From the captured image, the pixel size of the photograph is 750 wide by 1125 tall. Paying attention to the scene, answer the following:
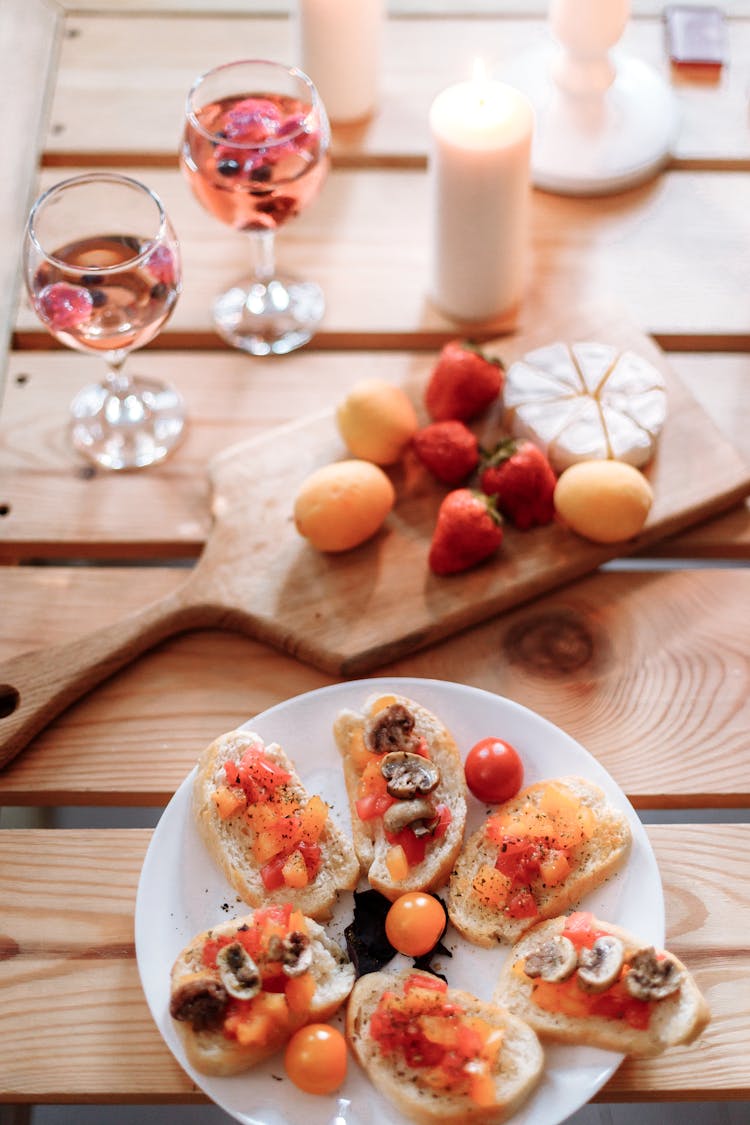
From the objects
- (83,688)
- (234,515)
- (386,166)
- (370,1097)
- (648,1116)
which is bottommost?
(648,1116)

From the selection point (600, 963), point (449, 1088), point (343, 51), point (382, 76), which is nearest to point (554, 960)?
point (600, 963)

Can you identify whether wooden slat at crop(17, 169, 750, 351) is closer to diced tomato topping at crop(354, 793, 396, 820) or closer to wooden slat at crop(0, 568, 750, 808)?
wooden slat at crop(0, 568, 750, 808)

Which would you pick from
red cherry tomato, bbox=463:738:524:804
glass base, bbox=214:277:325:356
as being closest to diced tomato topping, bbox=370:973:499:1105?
red cherry tomato, bbox=463:738:524:804

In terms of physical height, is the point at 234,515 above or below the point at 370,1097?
above

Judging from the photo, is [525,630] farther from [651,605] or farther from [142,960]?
[142,960]

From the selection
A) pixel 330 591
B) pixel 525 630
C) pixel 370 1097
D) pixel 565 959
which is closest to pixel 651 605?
pixel 525 630

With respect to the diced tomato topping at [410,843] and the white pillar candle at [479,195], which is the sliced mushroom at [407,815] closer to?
the diced tomato topping at [410,843]

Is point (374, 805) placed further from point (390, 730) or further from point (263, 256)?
point (263, 256)
